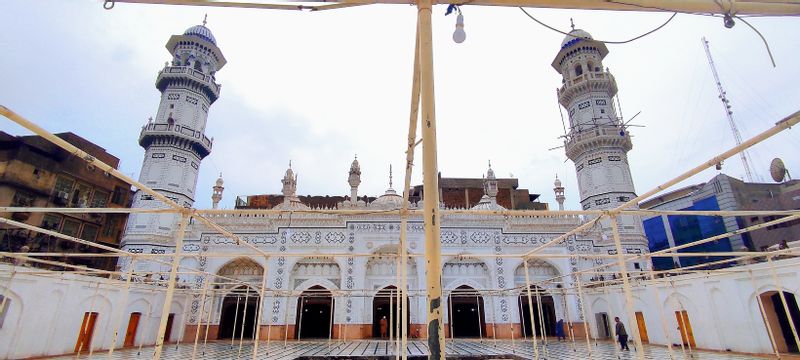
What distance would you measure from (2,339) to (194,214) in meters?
11.4

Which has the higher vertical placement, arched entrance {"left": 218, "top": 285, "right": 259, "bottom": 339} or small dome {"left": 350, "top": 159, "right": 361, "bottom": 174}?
small dome {"left": 350, "top": 159, "right": 361, "bottom": 174}

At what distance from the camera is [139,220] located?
20.9 metres

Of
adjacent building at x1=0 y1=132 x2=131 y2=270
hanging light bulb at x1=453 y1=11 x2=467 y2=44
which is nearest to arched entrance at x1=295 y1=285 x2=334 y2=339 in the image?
adjacent building at x1=0 y1=132 x2=131 y2=270

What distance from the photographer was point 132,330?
1764 centimetres

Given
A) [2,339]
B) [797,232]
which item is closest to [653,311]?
[797,232]

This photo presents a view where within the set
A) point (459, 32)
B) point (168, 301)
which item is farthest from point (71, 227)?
point (459, 32)

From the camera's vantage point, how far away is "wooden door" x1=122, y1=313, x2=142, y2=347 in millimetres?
17391

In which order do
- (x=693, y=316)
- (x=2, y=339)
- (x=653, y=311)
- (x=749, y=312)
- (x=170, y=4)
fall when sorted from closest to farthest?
(x=170, y=4)
(x=2, y=339)
(x=749, y=312)
(x=693, y=316)
(x=653, y=311)

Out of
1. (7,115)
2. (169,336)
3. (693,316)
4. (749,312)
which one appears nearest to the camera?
(7,115)

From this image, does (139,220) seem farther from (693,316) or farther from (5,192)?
(693,316)

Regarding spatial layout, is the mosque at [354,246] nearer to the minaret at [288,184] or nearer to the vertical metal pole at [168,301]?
the minaret at [288,184]

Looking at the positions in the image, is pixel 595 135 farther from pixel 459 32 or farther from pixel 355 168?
pixel 459 32

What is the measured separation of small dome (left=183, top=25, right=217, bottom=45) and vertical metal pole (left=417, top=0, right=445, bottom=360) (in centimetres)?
2686

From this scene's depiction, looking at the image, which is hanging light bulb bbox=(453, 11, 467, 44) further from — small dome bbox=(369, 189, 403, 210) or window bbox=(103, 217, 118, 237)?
window bbox=(103, 217, 118, 237)
